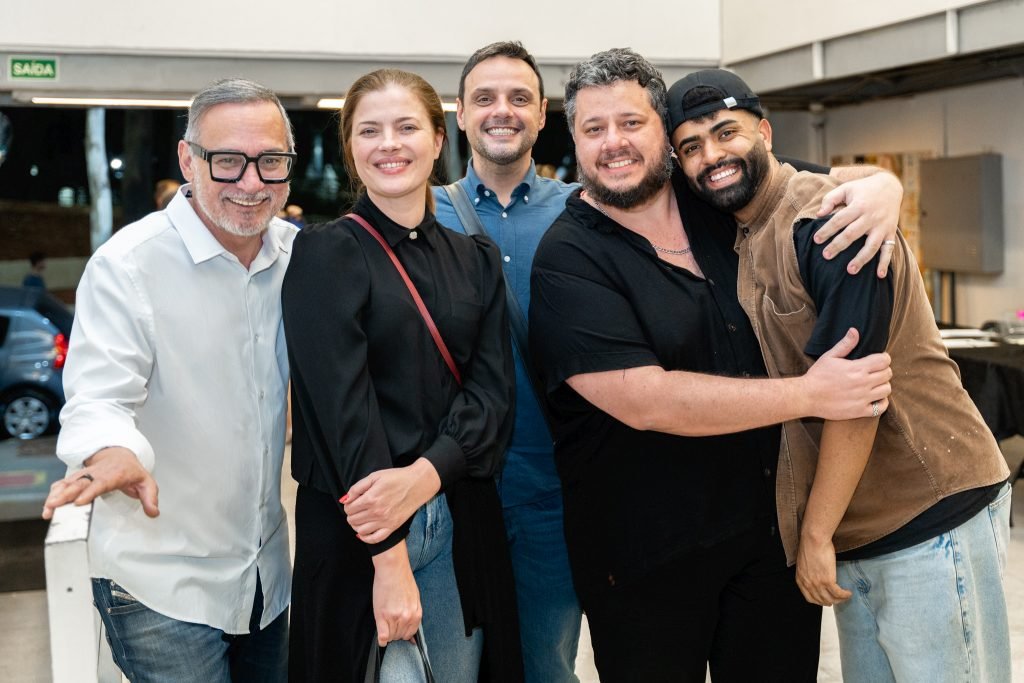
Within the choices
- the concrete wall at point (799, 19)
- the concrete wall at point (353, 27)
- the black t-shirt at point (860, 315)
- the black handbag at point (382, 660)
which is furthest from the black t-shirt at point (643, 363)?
the concrete wall at point (353, 27)

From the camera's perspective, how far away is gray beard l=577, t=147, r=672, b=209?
2.27m

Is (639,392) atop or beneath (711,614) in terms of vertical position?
atop

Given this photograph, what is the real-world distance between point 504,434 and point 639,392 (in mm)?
293

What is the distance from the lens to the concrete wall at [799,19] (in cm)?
685

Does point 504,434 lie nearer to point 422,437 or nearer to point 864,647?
point 422,437

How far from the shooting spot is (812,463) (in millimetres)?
2227

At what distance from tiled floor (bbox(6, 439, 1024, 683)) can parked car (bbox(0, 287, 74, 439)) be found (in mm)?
3015

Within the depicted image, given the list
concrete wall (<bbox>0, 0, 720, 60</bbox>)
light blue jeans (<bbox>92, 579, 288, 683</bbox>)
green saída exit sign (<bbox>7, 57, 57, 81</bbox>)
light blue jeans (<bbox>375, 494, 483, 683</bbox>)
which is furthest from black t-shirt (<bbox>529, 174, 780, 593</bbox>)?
green saída exit sign (<bbox>7, 57, 57, 81</bbox>)

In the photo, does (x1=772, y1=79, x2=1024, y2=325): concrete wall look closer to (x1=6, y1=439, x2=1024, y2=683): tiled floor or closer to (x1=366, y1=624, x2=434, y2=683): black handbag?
(x1=6, y1=439, x2=1024, y2=683): tiled floor

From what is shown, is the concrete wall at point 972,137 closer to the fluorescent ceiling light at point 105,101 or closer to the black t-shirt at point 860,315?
the fluorescent ceiling light at point 105,101

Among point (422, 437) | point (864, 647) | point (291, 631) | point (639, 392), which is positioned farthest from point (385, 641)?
point (864, 647)

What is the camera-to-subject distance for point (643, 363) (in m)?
2.12

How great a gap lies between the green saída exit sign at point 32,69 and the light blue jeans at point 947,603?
7457mm

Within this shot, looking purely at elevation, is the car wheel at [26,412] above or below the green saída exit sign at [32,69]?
below
